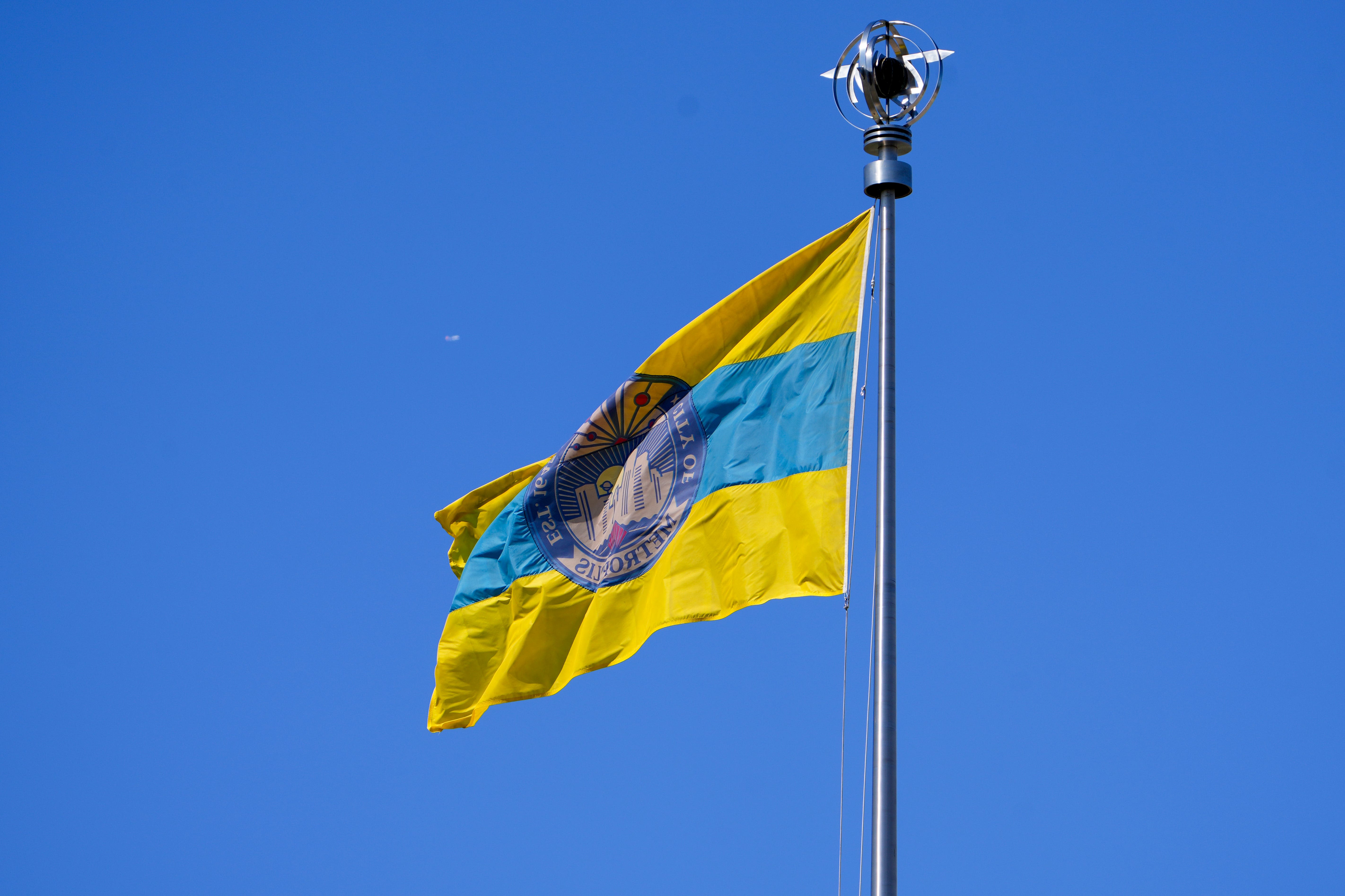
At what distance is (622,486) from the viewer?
17625 mm

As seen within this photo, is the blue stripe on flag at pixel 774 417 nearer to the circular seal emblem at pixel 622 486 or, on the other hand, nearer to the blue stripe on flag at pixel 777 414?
the blue stripe on flag at pixel 777 414

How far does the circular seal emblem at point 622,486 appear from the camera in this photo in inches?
668

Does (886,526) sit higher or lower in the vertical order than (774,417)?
lower

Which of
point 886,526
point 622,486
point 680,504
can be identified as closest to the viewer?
point 886,526

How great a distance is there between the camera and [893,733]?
12.9 meters

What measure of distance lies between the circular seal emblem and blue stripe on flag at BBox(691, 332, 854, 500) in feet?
0.80

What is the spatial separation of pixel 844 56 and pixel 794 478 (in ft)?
14.7

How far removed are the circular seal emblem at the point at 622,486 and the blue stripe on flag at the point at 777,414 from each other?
0.25 metres

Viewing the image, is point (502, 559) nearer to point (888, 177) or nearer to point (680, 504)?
point (680, 504)

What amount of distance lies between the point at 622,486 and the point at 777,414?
2.18 m

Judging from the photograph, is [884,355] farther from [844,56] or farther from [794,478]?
[844,56]

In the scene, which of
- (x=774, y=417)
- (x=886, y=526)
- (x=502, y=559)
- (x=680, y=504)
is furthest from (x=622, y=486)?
(x=886, y=526)

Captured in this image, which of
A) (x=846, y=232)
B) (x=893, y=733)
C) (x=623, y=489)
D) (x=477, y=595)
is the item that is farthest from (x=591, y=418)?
(x=893, y=733)

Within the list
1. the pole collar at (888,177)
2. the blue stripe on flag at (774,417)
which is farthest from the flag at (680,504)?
the pole collar at (888,177)
